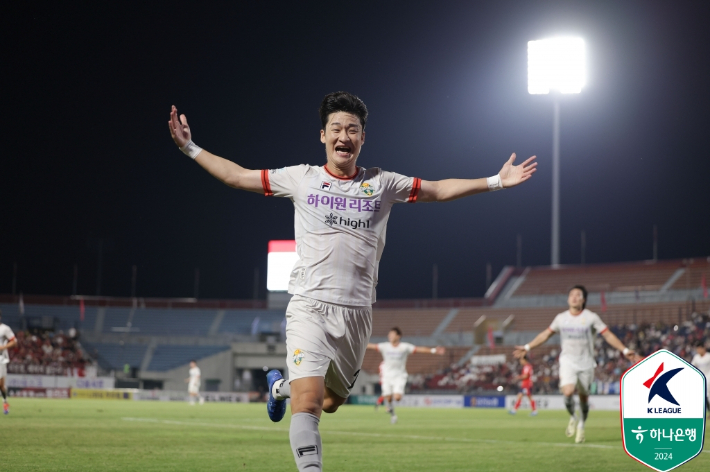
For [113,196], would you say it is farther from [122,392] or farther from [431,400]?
[431,400]

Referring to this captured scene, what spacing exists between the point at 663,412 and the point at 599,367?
1544 inches

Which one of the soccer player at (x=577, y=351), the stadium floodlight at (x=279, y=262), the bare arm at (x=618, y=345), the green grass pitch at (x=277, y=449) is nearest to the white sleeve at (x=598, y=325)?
the soccer player at (x=577, y=351)

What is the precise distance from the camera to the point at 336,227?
238 inches

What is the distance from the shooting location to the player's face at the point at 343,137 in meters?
6.10

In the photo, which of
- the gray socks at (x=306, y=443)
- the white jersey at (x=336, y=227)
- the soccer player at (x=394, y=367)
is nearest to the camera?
the gray socks at (x=306, y=443)

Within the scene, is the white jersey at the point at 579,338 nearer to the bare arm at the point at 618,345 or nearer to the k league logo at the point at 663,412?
the bare arm at the point at 618,345

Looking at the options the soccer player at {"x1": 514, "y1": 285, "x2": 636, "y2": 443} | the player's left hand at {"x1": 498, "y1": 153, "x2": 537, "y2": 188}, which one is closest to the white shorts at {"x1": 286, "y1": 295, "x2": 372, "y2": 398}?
the player's left hand at {"x1": 498, "y1": 153, "x2": 537, "y2": 188}

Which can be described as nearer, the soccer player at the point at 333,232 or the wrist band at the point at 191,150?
the soccer player at the point at 333,232

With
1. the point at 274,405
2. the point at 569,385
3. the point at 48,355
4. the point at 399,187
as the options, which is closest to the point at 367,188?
the point at 399,187

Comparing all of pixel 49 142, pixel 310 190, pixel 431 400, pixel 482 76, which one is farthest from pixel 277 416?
pixel 49 142

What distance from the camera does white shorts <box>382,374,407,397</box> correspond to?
22.9 metres

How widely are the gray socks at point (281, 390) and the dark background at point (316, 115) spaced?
155 feet

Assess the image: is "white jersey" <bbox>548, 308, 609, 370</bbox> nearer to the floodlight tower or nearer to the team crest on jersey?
the team crest on jersey

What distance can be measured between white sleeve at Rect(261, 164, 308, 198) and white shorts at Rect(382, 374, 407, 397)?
17.1 m
